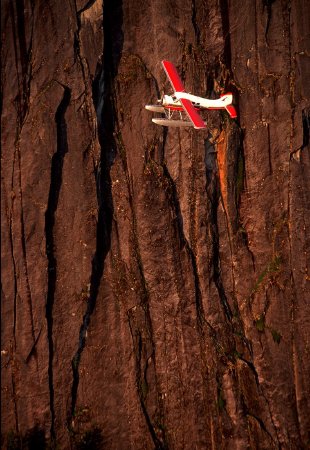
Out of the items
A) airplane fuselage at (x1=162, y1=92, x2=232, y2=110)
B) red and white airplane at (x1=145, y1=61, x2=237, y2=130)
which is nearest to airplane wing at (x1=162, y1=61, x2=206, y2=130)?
red and white airplane at (x1=145, y1=61, x2=237, y2=130)

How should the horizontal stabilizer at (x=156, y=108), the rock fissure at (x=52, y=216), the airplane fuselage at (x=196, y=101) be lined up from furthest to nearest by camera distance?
the rock fissure at (x=52, y=216) → the horizontal stabilizer at (x=156, y=108) → the airplane fuselage at (x=196, y=101)

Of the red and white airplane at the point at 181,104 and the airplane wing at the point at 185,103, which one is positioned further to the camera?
the red and white airplane at the point at 181,104

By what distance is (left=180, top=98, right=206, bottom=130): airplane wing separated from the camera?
1066cm

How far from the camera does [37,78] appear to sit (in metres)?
11.5

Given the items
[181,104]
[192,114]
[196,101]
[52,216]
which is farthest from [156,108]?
[52,216]

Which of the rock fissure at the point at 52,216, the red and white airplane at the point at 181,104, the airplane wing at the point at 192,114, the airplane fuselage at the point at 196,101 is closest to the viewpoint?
the airplane wing at the point at 192,114

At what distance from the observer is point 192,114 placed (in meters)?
10.8

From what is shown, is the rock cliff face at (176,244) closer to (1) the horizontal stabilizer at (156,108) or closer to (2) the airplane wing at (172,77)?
(1) the horizontal stabilizer at (156,108)

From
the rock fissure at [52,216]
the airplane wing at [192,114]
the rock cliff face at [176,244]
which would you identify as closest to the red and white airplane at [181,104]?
the airplane wing at [192,114]

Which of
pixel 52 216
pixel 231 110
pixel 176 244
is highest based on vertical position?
pixel 231 110

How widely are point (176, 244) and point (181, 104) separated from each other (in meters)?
3.92

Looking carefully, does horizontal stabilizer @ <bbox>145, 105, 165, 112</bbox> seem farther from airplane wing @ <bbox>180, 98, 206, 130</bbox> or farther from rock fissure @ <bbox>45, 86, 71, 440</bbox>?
rock fissure @ <bbox>45, 86, 71, 440</bbox>

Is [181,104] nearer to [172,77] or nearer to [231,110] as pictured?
[172,77]

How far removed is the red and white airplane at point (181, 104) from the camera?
11.0 metres
